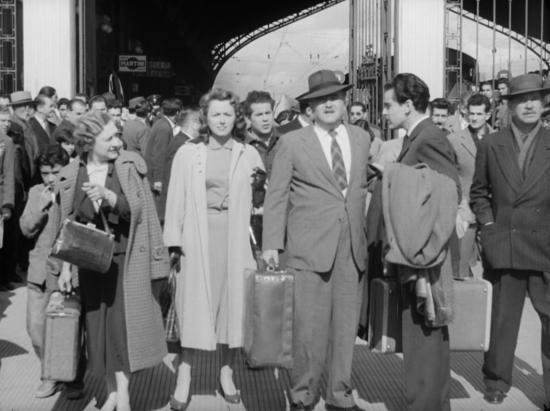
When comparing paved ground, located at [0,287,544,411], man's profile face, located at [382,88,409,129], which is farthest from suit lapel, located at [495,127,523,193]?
paved ground, located at [0,287,544,411]

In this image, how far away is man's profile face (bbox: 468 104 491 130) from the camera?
27.3ft

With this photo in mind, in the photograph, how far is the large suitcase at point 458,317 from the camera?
5.44 metres

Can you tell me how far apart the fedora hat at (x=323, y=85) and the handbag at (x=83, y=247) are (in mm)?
1452

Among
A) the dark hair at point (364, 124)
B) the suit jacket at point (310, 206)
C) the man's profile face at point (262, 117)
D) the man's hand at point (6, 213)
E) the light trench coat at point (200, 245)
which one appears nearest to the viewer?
the suit jacket at point (310, 206)

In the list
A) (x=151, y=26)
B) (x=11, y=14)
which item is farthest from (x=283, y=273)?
(x=151, y=26)

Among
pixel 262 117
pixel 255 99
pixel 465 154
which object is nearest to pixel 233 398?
pixel 262 117

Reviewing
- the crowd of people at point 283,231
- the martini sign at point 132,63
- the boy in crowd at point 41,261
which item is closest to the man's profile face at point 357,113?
the crowd of people at point 283,231

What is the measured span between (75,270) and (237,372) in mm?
1696

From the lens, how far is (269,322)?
18.0 feet

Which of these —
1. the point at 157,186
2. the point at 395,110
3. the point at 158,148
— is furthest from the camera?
the point at 158,148

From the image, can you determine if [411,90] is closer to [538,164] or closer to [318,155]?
[318,155]

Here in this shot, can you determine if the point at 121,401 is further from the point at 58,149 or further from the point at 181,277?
the point at 58,149

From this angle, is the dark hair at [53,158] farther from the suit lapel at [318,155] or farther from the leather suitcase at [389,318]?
the leather suitcase at [389,318]

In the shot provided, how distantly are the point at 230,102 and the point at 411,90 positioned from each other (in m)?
1.26
